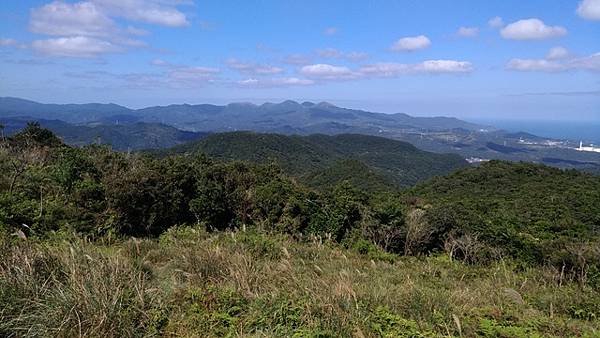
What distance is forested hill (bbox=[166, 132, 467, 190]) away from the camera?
193 feet

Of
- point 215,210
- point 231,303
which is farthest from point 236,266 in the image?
point 215,210

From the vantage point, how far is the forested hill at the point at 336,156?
193ft

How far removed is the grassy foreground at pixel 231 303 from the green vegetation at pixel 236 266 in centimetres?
1

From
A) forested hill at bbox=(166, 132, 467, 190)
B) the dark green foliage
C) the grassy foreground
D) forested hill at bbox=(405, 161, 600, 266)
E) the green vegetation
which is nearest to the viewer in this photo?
the grassy foreground

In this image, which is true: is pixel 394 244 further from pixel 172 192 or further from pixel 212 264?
pixel 212 264

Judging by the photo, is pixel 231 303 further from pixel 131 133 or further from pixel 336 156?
pixel 131 133

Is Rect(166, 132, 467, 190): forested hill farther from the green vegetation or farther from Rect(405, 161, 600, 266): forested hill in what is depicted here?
the green vegetation

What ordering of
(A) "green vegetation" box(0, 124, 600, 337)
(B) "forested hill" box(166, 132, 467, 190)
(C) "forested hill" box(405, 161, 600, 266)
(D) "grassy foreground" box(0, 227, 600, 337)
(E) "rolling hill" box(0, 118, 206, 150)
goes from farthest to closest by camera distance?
(E) "rolling hill" box(0, 118, 206, 150), (B) "forested hill" box(166, 132, 467, 190), (C) "forested hill" box(405, 161, 600, 266), (A) "green vegetation" box(0, 124, 600, 337), (D) "grassy foreground" box(0, 227, 600, 337)

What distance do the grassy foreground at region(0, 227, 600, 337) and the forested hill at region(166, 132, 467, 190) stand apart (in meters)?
44.0

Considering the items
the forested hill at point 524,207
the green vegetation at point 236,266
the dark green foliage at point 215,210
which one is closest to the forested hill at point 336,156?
the forested hill at point 524,207

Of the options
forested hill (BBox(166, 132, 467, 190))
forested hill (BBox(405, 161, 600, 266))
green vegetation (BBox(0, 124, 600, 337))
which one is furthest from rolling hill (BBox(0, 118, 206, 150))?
green vegetation (BBox(0, 124, 600, 337))

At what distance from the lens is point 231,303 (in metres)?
3.50

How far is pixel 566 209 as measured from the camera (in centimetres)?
2728

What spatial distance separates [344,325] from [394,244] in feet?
31.7
